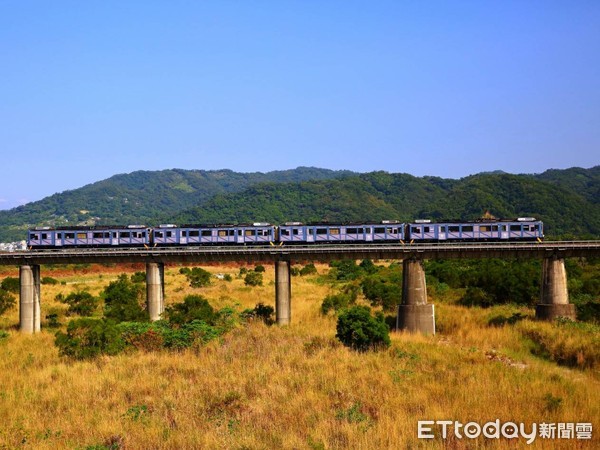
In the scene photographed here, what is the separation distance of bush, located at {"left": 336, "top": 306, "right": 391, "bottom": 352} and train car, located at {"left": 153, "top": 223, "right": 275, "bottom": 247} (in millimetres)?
16568

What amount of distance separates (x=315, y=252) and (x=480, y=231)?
15.9 m

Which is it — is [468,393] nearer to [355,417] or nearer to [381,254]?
[355,417]

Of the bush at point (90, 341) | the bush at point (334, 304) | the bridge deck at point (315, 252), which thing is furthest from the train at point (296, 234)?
the bush at point (90, 341)

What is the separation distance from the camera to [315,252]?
1885 inches

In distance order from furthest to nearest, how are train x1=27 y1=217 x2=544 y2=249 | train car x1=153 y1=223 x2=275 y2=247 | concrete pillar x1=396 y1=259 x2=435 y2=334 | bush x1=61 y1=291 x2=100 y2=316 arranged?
1. bush x1=61 y1=291 x2=100 y2=316
2. train car x1=153 y1=223 x2=275 y2=247
3. train x1=27 y1=217 x2=544 y2=249
4. concrete pillar x1=396 y1=259 x2=435 y2=334

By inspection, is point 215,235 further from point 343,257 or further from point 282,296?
point 343,257

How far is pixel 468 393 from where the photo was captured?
1003 inches

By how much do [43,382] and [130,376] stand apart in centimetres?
458

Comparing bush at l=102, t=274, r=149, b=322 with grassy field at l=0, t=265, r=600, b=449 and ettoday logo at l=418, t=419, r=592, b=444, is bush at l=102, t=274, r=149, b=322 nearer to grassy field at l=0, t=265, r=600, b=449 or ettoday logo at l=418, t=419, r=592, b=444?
grassy field at l=0, t=265, r=600, b=449

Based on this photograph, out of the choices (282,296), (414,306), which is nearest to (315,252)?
(282,296)

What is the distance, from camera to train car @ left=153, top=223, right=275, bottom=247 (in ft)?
172

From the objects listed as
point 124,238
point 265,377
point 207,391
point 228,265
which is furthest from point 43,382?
point 228,265

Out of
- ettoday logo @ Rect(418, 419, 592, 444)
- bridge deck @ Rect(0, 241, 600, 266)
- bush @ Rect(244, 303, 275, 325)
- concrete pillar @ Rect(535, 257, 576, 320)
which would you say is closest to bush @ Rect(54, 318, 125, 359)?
bridge deck @ Rect(0, 241, 600, 266)

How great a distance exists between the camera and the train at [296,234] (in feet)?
167
